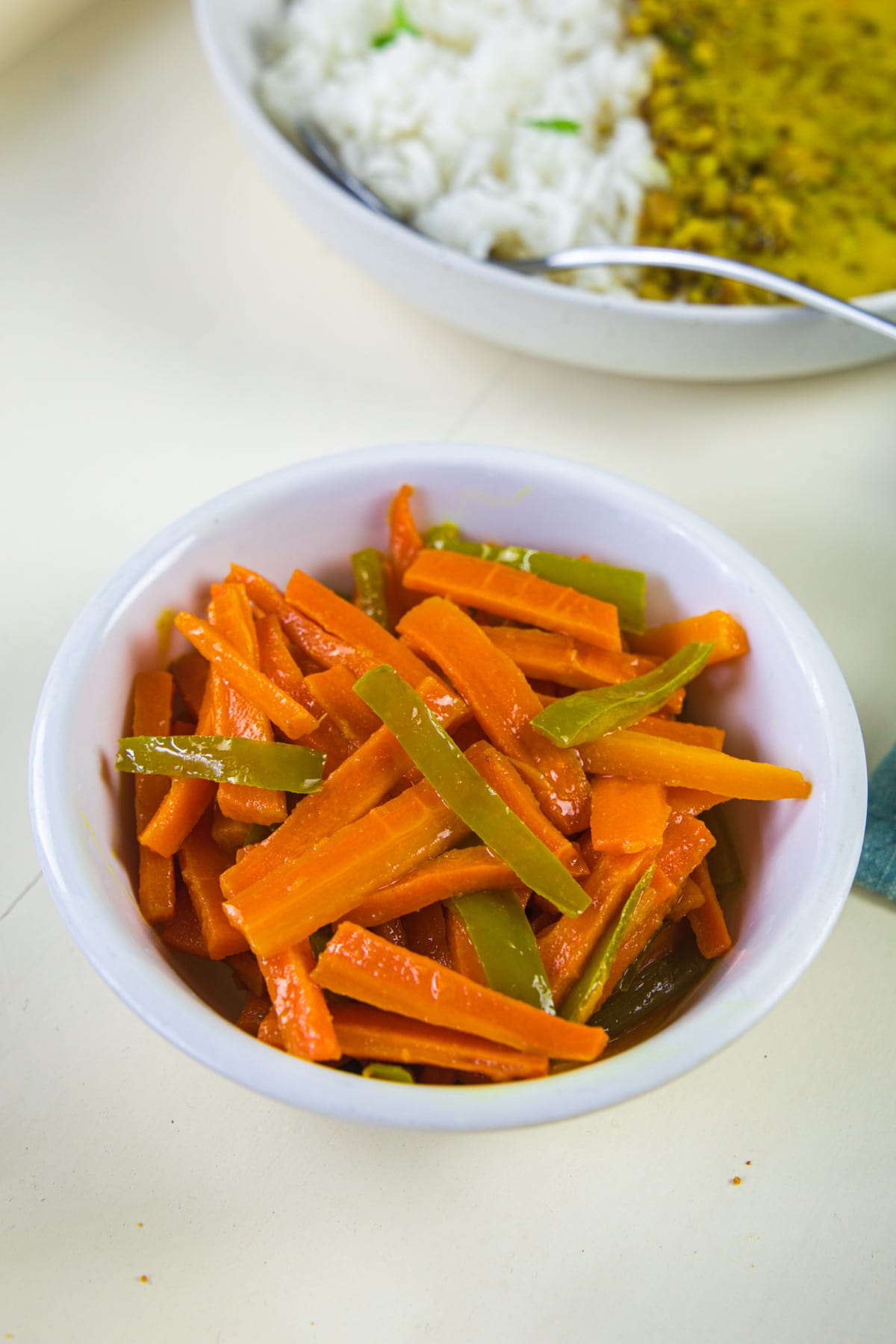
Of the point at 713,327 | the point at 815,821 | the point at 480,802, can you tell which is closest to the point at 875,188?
the point at 713,327

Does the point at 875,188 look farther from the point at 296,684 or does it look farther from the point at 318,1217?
the point at 318,1217

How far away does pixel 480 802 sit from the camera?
0.91 meters

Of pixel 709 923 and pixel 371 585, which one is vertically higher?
pixel 371 585

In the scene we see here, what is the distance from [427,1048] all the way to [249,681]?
361 mm

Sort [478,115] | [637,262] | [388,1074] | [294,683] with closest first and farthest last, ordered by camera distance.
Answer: [388,1074], [294,683], [637,262], [478,115]

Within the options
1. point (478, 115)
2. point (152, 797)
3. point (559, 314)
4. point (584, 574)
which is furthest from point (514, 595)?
point (478, 115)

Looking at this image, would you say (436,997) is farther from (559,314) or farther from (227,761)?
(559,314)

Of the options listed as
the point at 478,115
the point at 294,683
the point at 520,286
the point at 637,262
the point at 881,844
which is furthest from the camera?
the point at 478,115

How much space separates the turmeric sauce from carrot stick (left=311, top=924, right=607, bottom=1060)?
1.15 meters

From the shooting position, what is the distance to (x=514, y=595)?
3.60 ft

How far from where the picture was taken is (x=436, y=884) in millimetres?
902

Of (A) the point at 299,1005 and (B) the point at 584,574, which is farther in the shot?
(B) the point at 584,574

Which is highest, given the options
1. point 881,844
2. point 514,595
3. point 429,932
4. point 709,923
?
point 514,595

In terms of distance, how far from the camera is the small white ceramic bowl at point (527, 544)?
31.4 inches
